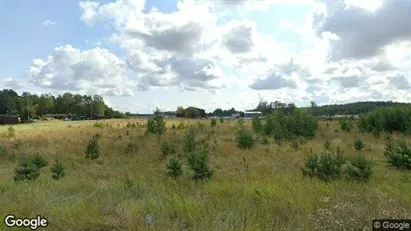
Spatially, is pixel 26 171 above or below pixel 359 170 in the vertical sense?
below

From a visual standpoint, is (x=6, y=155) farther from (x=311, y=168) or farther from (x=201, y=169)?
(x=311, y=168)

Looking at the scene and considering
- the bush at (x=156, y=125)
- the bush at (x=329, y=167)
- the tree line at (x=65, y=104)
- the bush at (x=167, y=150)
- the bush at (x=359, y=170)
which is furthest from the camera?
the tree line at (x=65, y=104)

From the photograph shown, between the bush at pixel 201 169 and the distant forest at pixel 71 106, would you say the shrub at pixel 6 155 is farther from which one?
the distant forest at pixel 71 106

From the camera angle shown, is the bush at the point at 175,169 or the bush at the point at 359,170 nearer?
the bush at the point at 359,170

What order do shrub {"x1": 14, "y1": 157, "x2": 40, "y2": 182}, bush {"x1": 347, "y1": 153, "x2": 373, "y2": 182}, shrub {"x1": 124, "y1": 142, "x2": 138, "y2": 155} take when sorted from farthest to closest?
1. shrub {"x1": 124, "y1": 142, "x2": 138, "y2": 155}
2. shrub {"x1": 14, "y1": 157, "x2": 40, "y2": 182}
3. bush {"x1": 347, "y1": 153, "x2": 373, "y2": 182}

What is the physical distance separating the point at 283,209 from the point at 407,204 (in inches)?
84.5

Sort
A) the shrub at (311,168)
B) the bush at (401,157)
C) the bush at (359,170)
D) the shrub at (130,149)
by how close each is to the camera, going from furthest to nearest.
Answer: the shrub at (130,149)
the bush at (401,157)
the shrub at (311,168)
the bush at (359,170)

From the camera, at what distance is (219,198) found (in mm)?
6621

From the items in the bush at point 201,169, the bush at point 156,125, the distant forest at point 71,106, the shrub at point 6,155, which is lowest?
the shrub at point 6,155

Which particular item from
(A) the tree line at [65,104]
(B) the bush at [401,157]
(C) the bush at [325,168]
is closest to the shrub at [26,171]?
(C) the bush at [325,168]

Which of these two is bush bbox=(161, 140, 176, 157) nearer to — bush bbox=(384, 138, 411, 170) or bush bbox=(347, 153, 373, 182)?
bush bbox=(384, 138, 411, 170)

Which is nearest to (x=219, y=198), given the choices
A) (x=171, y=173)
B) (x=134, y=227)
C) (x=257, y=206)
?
(x=257, y=206)

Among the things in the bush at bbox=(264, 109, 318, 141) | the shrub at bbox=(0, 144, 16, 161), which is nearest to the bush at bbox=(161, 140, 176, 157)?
the shrub at bbox=(0, 144, 16, 161)

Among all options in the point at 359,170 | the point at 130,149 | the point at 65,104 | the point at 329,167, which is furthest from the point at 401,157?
the point at 65,104
